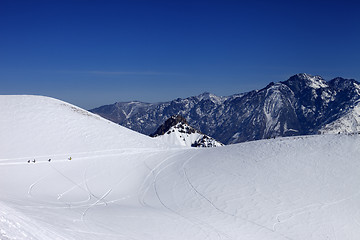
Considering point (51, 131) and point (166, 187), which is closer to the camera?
point (166, 187)

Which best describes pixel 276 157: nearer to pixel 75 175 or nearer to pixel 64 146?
pixel 75 175

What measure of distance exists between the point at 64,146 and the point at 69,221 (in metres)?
27.0

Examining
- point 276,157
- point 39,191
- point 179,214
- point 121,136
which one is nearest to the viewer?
point 179,214

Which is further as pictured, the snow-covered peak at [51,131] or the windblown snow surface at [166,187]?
the snow-covered peak at [51,131]

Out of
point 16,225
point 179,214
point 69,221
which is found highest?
point 16,225

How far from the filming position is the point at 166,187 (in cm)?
3319

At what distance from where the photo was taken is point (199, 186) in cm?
3203

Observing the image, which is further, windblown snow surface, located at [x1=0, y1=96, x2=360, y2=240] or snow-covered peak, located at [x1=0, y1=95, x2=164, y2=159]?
snow-covered peak, located at [x1=0, y1=95, x2=164, y2=159]

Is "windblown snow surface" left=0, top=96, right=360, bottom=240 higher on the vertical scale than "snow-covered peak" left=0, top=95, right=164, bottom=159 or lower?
lower

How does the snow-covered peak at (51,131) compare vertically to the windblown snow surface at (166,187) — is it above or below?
above

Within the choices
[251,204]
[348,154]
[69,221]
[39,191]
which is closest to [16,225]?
[69,221]

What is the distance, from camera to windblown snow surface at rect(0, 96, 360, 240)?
21.5m

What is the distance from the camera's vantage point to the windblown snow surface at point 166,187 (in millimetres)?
21484

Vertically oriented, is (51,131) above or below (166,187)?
above
